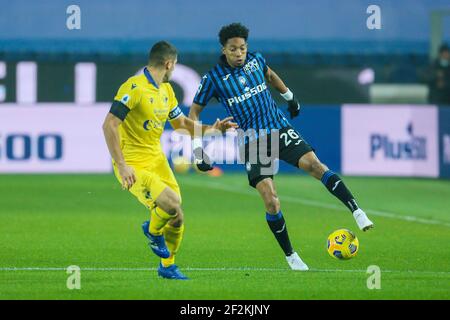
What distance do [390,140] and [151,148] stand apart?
12840 mm

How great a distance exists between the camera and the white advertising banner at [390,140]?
21312 millimetres

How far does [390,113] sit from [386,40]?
3.90 meters

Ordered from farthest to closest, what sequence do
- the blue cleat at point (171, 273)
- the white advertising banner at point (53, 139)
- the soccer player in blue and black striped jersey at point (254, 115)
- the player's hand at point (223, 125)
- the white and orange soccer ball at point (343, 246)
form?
the white advertising banner at point (53, 139) < the soccer player in blue and black striped jersey at point (254, 115) < the white and orange soccer ball at point (343, 246) < the player's hand at point (223, 125) < the blue cleat at point (171, 273)

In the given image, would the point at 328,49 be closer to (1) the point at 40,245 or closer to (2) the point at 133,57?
(2) the point at 133,57

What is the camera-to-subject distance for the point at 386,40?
2542 centimetres

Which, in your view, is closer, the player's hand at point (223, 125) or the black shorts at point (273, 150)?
the player's hand at point (223, 125)

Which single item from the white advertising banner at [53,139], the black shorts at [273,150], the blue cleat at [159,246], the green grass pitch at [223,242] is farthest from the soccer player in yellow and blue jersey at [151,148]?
the white advertising banner at [53,139]

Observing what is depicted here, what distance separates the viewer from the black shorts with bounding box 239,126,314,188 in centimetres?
1028

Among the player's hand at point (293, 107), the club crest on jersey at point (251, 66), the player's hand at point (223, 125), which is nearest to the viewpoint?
the player's hand at point (223, 125)

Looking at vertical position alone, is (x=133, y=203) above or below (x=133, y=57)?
below

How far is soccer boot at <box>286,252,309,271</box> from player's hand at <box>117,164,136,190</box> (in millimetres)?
1803

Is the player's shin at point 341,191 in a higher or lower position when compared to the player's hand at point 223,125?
lower

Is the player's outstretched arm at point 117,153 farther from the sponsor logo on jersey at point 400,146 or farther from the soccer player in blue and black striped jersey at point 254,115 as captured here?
the sponsor logo on jersey at point 400,146
